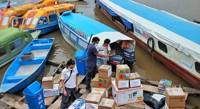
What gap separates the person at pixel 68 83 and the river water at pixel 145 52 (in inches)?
167

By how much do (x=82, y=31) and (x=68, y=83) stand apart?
5.76m

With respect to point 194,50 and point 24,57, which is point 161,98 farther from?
point 24,57

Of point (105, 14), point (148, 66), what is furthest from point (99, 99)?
point (105, 14)

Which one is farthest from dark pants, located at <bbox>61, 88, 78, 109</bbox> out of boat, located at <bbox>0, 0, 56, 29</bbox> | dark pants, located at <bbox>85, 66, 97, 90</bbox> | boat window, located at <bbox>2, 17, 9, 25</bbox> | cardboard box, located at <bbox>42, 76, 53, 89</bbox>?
boat window, located at <bbox>2, 17, 9, 25</bbox>

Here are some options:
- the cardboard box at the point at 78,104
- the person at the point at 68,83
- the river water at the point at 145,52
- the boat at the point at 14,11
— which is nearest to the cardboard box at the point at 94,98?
the cardboard box at the point at 78,104

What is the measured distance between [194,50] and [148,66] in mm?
2914

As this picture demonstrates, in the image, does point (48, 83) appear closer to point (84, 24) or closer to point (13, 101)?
point (13, 101)

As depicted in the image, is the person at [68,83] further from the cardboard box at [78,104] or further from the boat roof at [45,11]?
the boat roof at [45,11]

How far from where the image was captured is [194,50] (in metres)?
12.4

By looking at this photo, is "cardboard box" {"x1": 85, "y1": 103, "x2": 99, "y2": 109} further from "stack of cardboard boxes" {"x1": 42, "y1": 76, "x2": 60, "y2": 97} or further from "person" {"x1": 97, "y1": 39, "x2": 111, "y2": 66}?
"person" {"x1": 97, "y1": 39, "x2": 111, "y2": 66}

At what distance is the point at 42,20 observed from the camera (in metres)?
19.3

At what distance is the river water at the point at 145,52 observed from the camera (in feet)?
45.5

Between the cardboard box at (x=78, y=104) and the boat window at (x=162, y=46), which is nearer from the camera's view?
the cardboard box at (x=78, y=104)

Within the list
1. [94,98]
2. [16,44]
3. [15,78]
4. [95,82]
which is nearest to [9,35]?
[16,44]
